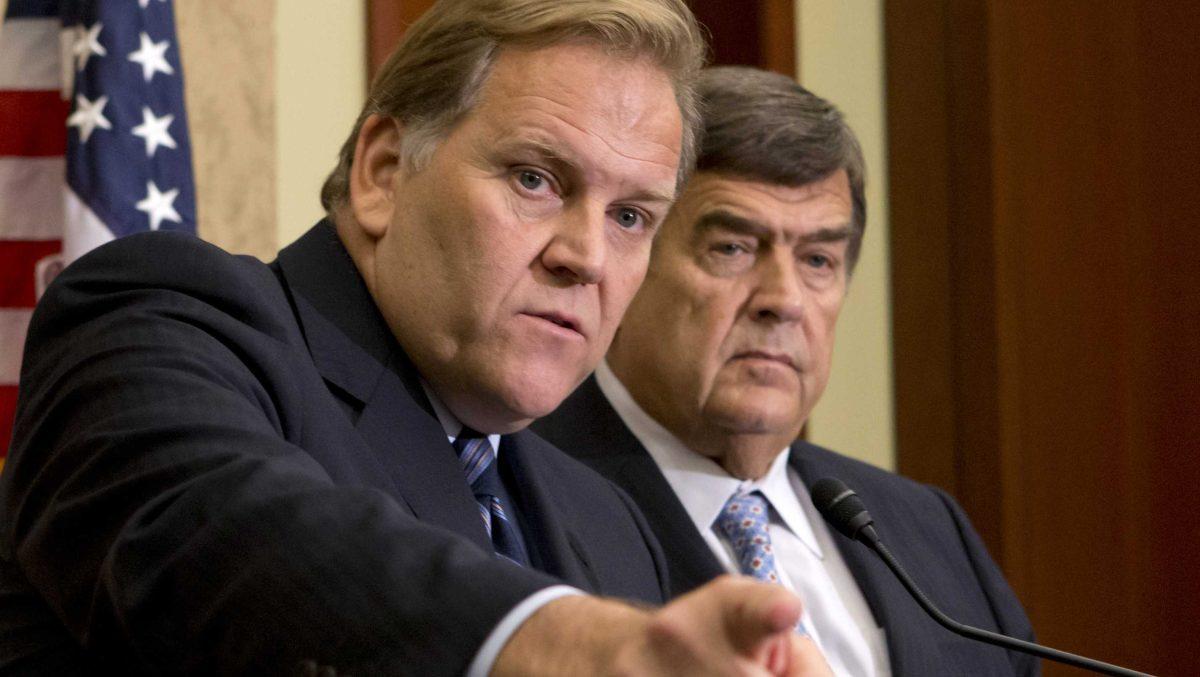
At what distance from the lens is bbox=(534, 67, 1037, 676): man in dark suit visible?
287 cm

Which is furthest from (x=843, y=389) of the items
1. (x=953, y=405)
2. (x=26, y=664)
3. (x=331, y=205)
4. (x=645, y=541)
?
(x=26, y=664)

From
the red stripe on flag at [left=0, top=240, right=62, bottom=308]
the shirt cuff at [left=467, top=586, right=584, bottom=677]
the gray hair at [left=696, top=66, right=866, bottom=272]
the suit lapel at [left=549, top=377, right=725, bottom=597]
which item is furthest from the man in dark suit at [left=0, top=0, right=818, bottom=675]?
the red stripe on flag at [left=0, top=240, right=62, bottom=308]

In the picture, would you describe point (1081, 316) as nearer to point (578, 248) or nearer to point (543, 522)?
point (543, 522)

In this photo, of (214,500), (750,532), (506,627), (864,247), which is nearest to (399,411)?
(214,500)

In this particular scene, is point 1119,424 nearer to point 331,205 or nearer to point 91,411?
point 331,205

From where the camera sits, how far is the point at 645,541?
8.14ft

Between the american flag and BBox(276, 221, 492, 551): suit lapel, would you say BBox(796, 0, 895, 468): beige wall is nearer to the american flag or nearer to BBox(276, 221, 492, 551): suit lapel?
the american flag

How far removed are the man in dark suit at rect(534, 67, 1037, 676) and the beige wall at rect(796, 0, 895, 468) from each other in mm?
1274

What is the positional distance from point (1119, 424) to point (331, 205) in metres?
2.67

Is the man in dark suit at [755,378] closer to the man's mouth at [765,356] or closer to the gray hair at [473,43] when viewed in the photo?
the man's mouth at [765,356]

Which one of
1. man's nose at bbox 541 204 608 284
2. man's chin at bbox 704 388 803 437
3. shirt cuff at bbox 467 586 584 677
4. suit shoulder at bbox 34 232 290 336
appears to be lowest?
man's chin at bbox 704 388 803 437

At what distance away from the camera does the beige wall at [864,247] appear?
4344 millimetres

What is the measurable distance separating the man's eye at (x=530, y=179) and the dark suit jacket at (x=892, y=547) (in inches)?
37.3

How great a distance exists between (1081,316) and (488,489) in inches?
100
